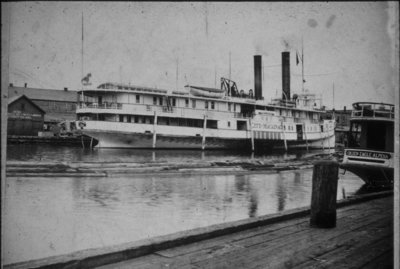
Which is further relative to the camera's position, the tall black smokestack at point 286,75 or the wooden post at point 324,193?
the tall black smokestack at point 286,75

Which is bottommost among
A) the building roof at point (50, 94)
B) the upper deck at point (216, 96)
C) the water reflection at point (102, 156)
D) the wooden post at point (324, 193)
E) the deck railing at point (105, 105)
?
the water reflection at point (102, 156)

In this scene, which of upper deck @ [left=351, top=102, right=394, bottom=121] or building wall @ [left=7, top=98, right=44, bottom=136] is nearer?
upper deck @ [left=351, top=102, right=394, bottom=121]

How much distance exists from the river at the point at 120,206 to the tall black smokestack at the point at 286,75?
3528 cm

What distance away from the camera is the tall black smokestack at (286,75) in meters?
46.5

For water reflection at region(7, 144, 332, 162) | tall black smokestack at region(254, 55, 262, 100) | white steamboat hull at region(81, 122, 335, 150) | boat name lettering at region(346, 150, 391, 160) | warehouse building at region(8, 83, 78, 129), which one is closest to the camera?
boat name lettering at region(346, 150, 391, 160)

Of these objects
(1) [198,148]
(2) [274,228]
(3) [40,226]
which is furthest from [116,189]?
(1) [198,148]

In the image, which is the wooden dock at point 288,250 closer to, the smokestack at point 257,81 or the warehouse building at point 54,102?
the smokestack at point 257,81

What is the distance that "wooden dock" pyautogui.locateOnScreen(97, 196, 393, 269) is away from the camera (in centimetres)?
318

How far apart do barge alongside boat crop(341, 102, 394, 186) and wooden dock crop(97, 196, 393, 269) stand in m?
7.50

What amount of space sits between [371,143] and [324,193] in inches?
354

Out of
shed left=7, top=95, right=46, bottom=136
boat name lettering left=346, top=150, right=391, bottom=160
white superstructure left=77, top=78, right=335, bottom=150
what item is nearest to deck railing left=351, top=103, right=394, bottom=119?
boat name lettering left=346, top=150, right=391, bottom=160

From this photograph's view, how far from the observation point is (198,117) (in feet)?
125

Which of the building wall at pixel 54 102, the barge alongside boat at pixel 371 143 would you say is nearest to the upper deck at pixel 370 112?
the barge alongside boat at pixel 371 143

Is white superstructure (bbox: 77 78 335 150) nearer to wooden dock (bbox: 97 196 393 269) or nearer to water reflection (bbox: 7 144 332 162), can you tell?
water reflection (bbox: 7 144 332 162)
